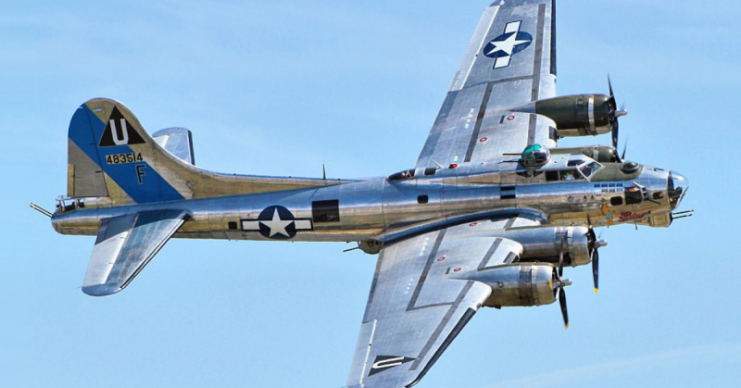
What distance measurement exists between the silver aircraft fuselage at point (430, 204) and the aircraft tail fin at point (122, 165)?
49cm

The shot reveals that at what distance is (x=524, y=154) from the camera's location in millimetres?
48188

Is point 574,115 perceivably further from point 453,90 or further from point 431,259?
point 431,259

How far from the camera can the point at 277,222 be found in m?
49.3

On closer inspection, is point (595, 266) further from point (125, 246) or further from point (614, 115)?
point (125, 246)

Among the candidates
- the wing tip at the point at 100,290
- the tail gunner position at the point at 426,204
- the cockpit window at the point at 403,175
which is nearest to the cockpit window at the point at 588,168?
the tail gunner position at the point at 426,204

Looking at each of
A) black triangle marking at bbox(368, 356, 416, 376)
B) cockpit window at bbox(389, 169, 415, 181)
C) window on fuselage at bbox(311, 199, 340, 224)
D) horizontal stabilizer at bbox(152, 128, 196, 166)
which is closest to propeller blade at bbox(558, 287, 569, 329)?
black triangle marking at bbox(368, 356, 416, 376)

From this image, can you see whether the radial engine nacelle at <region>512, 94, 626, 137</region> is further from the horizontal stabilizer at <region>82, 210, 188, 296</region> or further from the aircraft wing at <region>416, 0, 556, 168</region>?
the horizontal stabilizer at <region>82, 210, 188, 296</region>

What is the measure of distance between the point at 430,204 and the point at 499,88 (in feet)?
24.5

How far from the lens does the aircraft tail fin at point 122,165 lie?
49938 mm

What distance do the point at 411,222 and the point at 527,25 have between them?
11708mm

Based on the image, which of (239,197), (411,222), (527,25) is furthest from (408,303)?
(527,25)

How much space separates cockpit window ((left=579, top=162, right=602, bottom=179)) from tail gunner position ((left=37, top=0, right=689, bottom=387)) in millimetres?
45

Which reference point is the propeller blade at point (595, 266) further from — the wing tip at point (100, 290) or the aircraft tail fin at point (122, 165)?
the wing tip at point (100, 290)

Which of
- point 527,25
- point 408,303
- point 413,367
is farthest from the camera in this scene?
point 527,25
